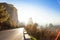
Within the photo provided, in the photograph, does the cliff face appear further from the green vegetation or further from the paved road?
the green vegetation

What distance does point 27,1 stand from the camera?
2930 millimetres

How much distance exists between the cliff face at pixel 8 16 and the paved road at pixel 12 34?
3.6 inches

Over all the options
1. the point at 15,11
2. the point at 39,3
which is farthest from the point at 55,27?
the point at 15,11

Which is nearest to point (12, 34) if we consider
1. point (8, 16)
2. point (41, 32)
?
point (8, 16)

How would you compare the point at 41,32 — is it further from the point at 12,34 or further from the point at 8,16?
the point at 8,16

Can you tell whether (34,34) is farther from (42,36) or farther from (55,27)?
(55,27)

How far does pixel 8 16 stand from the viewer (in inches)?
115

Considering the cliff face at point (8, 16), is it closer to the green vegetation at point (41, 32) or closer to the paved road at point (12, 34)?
the paved road at point (12, 34)

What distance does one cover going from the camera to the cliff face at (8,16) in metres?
Answer: 2.91

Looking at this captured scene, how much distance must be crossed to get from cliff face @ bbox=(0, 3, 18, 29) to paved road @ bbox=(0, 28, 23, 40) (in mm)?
93

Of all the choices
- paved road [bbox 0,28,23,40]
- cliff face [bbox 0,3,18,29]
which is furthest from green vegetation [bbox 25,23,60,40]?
cliff face [bbox 0,3,18,29]

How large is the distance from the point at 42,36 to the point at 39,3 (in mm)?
570

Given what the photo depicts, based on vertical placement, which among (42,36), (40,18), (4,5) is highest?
(4,5)

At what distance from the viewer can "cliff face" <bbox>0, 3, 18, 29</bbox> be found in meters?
2.91
